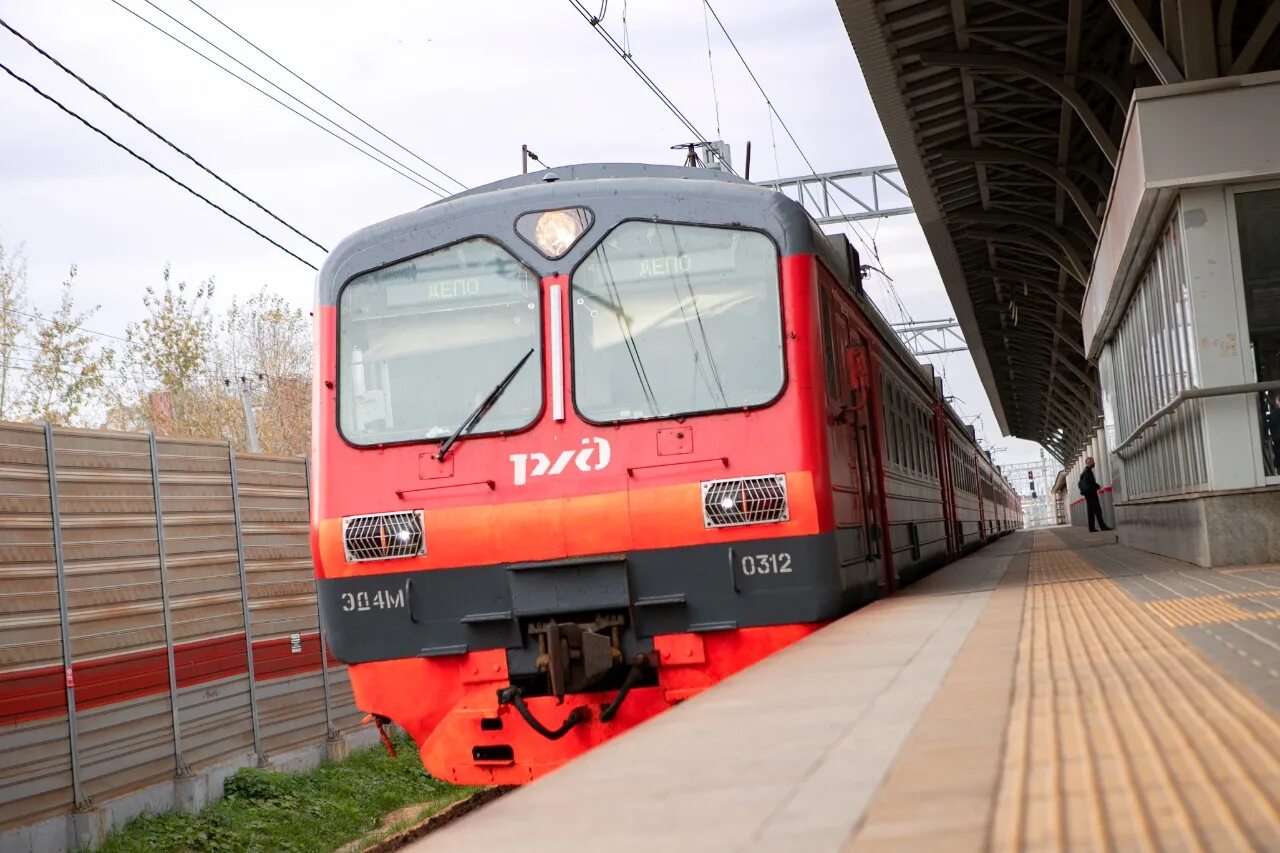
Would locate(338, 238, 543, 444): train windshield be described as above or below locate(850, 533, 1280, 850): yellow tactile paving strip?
above

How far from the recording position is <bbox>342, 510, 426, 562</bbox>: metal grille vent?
6.96 meters

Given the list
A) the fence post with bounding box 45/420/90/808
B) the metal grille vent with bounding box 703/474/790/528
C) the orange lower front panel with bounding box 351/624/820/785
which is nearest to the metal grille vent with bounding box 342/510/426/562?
the orange lower front panel with bounding box 351/624/820/785

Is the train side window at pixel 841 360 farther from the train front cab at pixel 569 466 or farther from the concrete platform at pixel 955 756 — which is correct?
the concrete platform at pixel 955 756

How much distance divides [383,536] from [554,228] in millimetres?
1735

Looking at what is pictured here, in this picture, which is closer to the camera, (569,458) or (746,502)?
(746,502)

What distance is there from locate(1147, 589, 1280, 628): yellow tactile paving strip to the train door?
2036 millimetres

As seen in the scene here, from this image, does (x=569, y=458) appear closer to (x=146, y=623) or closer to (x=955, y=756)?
(x=955, y=756)

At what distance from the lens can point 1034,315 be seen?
1195 inches

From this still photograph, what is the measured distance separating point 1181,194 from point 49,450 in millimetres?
7642

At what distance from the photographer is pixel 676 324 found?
6.91m

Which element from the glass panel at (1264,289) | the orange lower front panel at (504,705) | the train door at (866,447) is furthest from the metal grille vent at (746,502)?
the glass panel at (1264,289)

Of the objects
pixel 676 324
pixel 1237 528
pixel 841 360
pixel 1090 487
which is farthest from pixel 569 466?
pixel 1090 487

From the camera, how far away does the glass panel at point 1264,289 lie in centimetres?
888

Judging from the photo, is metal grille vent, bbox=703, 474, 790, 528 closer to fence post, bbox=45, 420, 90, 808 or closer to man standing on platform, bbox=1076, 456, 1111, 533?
fence post, bbox=45, 420, 90, 808
